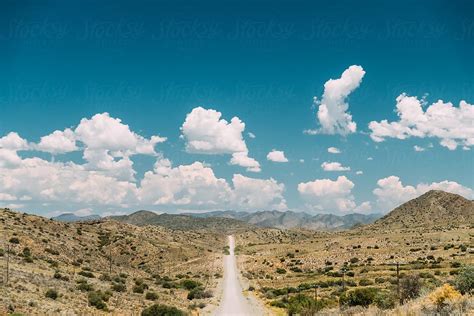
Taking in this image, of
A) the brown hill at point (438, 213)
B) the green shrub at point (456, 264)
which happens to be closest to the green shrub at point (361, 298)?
the green shrub at point (456, 264)

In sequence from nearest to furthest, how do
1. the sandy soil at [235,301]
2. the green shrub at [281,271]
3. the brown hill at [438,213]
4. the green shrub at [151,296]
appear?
the sandy soil at [235,301], the green shrub at [151,296], the green shrub at [281,271], the brown hill at [438,213]

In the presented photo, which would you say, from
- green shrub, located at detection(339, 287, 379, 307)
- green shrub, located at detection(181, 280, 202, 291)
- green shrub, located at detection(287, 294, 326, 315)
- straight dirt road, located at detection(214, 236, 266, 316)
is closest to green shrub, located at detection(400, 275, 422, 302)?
green shrub, located at detection(339, 287, 379, 307)

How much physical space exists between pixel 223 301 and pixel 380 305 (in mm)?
25067

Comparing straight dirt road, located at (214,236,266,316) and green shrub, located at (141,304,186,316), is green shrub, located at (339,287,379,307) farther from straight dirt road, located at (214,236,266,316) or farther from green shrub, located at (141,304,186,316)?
green shrub, located at (141,304,186,316)

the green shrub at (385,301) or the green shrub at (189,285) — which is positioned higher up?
the green shrub at (385,301)

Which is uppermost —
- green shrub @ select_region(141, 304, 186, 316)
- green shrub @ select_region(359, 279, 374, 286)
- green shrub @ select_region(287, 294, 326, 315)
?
green shrub @ select_region(141, 304, 186, 316)

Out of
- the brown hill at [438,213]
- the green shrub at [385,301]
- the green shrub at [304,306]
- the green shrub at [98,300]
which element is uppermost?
the brown hill at [438,213]

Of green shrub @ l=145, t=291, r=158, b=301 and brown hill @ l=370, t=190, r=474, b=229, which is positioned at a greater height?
brown hill @ l=370, t=190, r=474, b=229

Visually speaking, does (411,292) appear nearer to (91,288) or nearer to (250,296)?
(250,296)

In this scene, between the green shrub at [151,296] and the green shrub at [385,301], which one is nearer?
the green shrub at [385,301]

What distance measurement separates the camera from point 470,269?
2536cm

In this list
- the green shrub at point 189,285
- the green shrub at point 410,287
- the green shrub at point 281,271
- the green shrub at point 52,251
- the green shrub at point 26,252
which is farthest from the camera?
the green shrub at point 281,271

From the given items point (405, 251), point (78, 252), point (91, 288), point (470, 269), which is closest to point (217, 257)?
point (78, 252)

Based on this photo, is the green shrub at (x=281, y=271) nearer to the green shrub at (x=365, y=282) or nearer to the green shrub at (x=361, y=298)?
the green shrub at (x=365, y=282)
